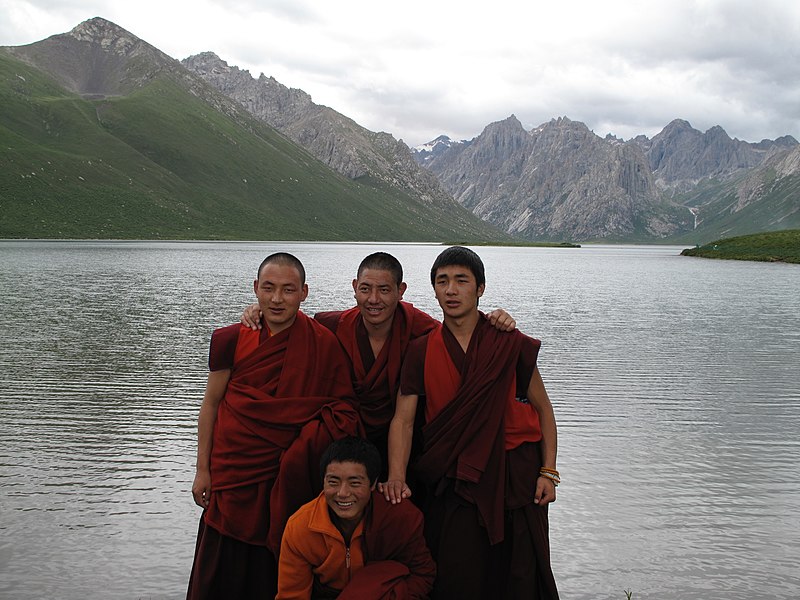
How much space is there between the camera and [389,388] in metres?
5.22

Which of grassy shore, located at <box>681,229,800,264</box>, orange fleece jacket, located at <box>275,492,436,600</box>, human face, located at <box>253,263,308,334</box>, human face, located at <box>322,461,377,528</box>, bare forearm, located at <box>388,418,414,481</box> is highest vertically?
grassy shore, located at <box>681,229,800,264</box>

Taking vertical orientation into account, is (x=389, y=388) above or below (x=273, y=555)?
above

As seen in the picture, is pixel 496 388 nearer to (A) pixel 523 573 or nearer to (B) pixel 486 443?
Result: (B) pixel 486 443

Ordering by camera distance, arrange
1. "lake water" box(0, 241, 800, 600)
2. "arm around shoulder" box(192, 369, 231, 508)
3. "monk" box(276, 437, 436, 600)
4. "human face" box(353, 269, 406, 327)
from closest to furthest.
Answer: "monk" box(276, 437, 436, 600) < "arm around shoulder" box(192, 369, 231, 508) < "human face" box(353, 269, 406, 327) < "lake water" box(0, 241, 800, 600)

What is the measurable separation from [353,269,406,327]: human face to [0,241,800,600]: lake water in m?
3.12

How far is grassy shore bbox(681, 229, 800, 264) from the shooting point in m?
95.8

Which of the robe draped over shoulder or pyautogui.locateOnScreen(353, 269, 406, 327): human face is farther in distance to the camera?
pyautogui.locateOnScreen(353, 269, 406, 327): human face

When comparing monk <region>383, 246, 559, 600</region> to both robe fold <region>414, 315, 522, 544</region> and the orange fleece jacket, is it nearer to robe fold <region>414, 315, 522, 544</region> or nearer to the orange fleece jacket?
robe fold <region>414, 315, 522, 544</region>

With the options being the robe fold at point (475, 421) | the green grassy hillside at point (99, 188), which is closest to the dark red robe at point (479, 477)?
the robe fold at point (475, 421)

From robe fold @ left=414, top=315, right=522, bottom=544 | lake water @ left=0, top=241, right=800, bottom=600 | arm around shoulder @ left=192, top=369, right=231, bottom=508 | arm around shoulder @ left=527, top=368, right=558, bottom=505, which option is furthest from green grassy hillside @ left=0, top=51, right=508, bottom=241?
arm around shoulder @ left=527, top=368, right=558, bottom=505

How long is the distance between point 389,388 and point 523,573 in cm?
159

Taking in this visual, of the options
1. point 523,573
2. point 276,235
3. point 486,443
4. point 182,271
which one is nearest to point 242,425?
point 486,443

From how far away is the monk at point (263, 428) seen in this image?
4.78m

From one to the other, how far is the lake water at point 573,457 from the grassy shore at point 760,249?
79522 mm
